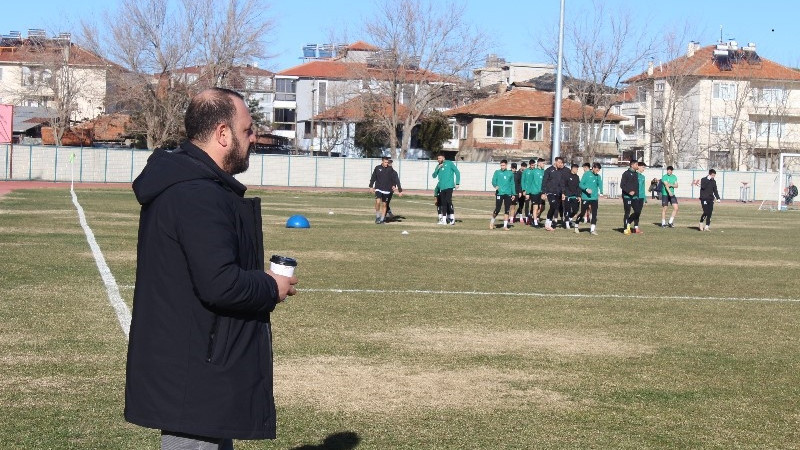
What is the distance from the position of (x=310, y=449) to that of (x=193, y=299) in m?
2.75

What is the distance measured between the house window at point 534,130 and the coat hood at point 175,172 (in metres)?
93.7

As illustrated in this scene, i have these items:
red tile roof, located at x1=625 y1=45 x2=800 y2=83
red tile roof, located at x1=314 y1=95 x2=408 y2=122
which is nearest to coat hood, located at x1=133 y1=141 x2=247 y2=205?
red tile roof, located at x1=314 y1=95 x2=408 y2=122

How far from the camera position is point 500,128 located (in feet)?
319

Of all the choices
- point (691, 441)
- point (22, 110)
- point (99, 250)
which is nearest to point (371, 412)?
point (691, 441)

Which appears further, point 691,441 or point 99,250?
point 99,250

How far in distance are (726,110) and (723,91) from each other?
70.6 inches

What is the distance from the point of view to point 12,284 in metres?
14.4

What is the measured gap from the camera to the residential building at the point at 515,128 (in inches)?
3762

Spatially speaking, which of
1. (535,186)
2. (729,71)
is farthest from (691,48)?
(535,186)

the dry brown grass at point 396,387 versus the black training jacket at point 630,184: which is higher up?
the black training jacket at point 630,184

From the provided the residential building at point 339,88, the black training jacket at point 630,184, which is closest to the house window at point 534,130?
the residential building at point 339,88

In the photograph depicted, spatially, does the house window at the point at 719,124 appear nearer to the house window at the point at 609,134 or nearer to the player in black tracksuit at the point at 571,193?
the house window at the point at 609,134

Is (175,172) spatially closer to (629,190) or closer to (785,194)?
(629,190)

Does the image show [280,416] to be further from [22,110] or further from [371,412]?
[22,110]
